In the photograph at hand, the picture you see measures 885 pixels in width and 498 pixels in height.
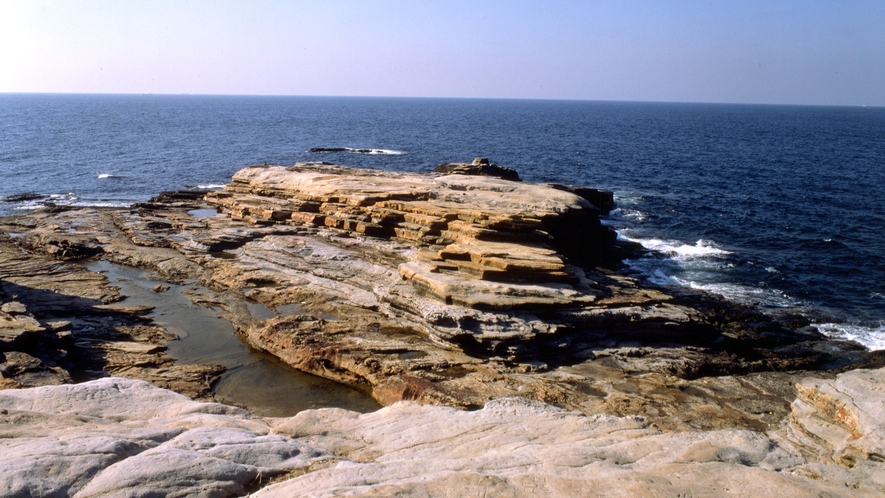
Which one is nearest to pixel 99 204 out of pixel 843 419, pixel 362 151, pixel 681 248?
pixel 362 151

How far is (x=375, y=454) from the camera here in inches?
488

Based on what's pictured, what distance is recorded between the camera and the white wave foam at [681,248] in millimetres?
39438

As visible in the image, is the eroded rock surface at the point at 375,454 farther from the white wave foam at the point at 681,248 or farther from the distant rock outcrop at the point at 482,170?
the distant rock outcrop at the point at 482,170

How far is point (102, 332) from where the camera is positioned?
2312 cm

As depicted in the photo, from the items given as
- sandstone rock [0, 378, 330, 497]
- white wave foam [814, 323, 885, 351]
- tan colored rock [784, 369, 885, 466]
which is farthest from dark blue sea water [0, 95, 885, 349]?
sandstone rock [0, 378, 330, 497]

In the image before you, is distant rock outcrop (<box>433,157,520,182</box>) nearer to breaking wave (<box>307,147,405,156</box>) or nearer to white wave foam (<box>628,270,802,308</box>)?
white wave foam (<box>628,270,802,308</box>)

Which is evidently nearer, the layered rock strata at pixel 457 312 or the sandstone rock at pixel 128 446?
the sandstone rock at pixel 128 446

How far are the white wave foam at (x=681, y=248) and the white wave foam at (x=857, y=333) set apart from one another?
11423 mm

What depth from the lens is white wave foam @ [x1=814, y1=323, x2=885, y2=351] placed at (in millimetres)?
26344

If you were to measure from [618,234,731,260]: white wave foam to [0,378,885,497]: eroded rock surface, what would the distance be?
25555 millimetres

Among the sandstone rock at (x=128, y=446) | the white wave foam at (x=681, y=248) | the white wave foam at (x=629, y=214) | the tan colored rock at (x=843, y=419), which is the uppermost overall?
the sandstone rock at (x=128, y=446)

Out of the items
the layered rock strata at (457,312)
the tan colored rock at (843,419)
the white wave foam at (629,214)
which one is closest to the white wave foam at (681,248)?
the white wave foam at (629,214)

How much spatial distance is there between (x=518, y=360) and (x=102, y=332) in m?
16.0

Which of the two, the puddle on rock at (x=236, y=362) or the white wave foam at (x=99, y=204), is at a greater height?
the white wave foam at (x=99, y=204)
